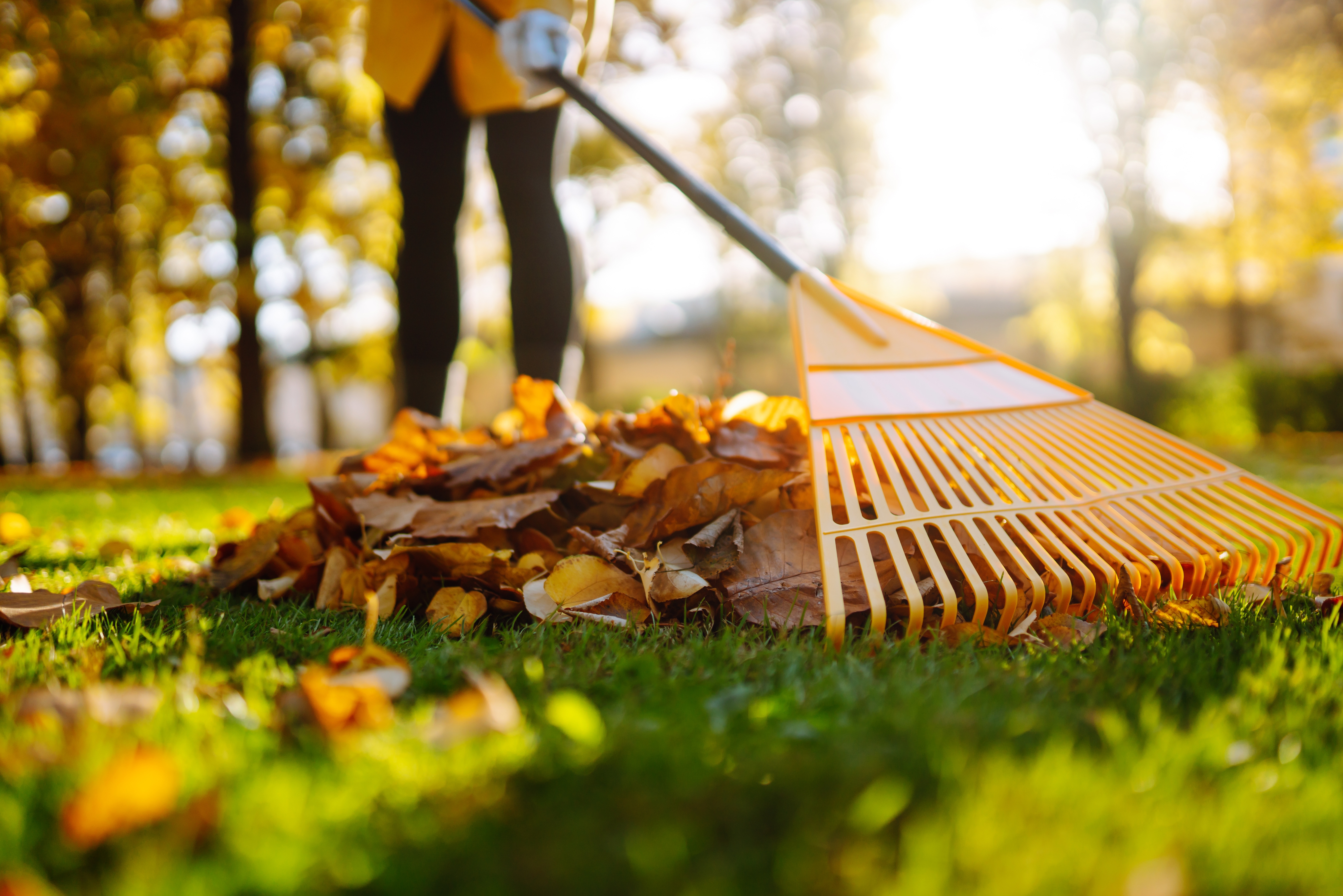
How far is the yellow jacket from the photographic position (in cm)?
244

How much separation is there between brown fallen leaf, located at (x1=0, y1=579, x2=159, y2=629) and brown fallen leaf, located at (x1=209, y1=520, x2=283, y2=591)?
0.19 m

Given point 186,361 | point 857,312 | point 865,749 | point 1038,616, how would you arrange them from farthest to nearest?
point 186,361
point 857,312
point 1038,616
point 865,749

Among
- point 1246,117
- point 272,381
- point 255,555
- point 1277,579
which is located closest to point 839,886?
point 1277,579

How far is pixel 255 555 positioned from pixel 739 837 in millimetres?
1357

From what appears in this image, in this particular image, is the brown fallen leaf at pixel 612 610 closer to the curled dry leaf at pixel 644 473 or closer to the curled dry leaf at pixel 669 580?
the curled dry leaf at pixel 669 580

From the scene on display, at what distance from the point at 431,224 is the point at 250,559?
1215 mm

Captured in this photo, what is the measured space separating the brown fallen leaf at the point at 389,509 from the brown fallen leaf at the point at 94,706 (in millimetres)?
723

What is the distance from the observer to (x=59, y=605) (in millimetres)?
1327

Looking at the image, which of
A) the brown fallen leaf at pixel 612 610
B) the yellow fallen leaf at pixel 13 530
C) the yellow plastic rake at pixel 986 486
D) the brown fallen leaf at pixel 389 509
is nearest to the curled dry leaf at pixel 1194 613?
the yellow plastic rake at pixel 986 486

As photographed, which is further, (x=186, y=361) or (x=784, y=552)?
(x=186, y=361)

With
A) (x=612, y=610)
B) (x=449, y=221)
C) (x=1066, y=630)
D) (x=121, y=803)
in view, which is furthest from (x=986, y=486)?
(x=449, y=221)

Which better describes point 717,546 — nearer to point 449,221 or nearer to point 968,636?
point 968,636

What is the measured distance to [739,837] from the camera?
0.66 m

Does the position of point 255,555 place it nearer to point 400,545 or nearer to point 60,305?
point 400,545
